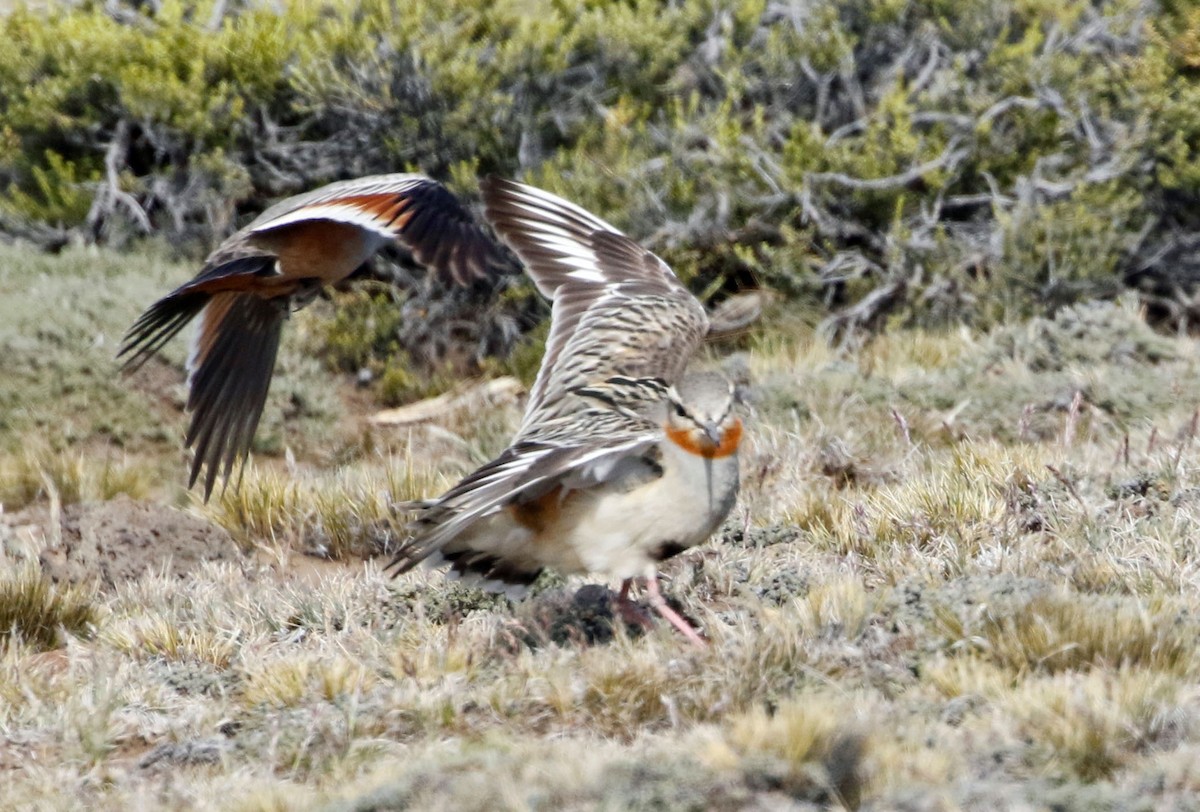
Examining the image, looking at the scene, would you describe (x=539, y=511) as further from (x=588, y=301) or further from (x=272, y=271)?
(x=272, y=271)

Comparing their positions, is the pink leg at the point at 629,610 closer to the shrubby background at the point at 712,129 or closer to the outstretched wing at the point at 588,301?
the outstretched wing at the point at 588,301

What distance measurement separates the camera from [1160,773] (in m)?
3.65

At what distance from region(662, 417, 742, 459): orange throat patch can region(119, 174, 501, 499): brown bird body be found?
1.63 meters

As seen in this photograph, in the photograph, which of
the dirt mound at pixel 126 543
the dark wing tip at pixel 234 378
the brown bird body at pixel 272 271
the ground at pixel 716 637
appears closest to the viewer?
the ground at pixel 716 637

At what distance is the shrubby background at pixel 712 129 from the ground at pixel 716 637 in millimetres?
2152

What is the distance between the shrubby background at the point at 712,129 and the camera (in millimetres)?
11156

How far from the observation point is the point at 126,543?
24.0ft

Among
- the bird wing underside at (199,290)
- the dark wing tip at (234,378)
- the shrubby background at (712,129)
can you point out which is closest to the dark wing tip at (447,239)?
the bird wing underside at (199,290)

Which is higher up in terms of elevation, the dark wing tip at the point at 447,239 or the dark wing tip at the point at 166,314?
the dark wing tip at the point at 447,239

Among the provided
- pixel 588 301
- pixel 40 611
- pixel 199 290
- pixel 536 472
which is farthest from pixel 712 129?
pixel 536 472

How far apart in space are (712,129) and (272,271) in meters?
5.29

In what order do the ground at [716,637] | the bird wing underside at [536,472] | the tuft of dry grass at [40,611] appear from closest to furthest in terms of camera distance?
the ground at [716,637], the bird wing underside at [536,472], the tuft of dry grass at [40,611]

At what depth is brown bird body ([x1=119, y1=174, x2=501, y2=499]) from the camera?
6648 mm

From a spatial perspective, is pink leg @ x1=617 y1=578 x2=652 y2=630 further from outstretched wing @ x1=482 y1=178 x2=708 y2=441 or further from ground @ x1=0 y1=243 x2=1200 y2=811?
outstretched wing @ x1=482 y1=178 x2=708 y2=441
